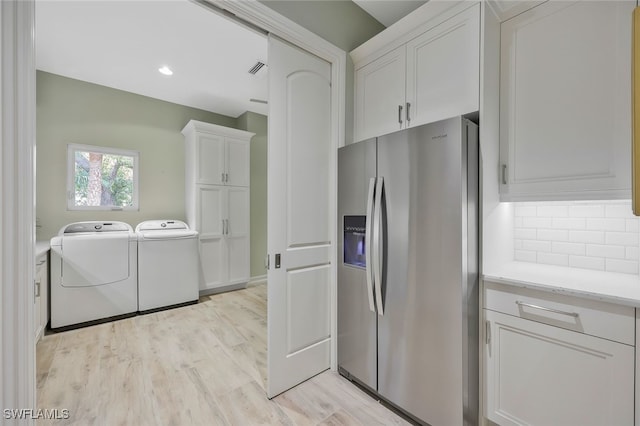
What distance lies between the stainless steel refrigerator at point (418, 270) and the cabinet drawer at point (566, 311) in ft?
0.39

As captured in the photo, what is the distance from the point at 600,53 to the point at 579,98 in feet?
0.68

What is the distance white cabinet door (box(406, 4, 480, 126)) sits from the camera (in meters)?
1.42

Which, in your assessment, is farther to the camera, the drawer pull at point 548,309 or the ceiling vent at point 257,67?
the ceiling vent at point 257,67

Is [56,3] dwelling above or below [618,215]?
above

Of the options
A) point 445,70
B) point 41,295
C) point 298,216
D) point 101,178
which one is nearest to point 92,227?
point 101,178

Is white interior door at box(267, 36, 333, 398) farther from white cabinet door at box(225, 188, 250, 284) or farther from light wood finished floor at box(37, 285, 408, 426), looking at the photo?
white cabinet door at box(225, 188, 250, 284)

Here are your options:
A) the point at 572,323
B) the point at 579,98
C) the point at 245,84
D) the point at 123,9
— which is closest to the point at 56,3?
the point at 123,9

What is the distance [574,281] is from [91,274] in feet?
13.3

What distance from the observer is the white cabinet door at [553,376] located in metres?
1.05

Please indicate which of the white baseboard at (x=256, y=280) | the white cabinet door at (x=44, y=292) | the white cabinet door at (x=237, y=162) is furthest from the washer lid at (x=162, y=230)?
the white baseboard at (x=256, y=280)

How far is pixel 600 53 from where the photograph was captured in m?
1.24

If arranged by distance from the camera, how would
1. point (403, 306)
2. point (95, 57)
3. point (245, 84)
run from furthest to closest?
point (245, 84), point (95, 57), point (403, 306)

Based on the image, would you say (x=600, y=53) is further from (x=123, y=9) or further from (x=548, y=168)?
(x=123, y=9)

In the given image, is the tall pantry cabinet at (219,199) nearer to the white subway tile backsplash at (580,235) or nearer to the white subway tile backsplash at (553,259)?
the white subway tile backsplash at (580,235)
